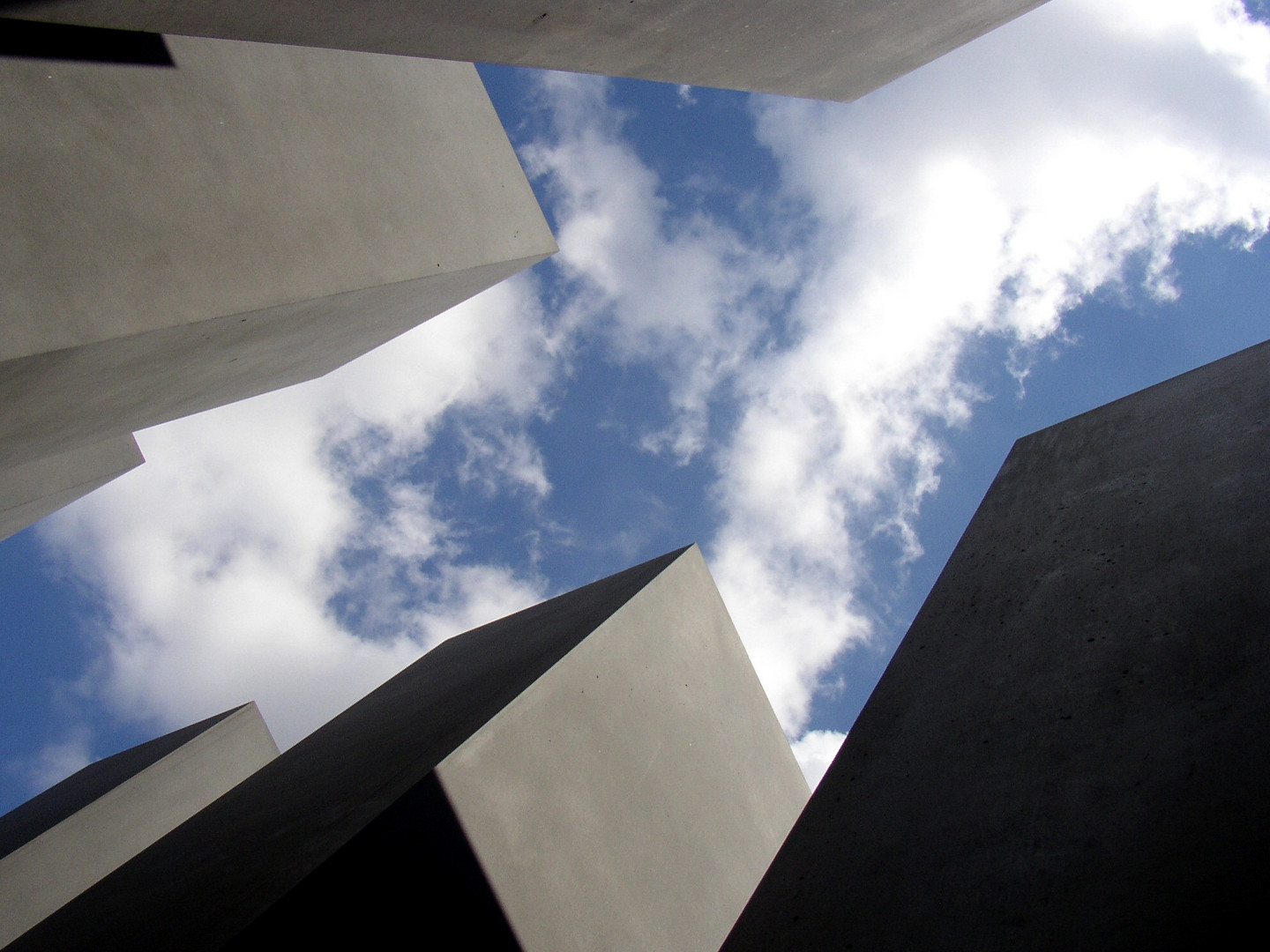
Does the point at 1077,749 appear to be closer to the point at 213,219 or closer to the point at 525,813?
the point at 525,813

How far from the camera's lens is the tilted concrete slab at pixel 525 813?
294 centimetres

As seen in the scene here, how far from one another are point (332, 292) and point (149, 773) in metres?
5.69

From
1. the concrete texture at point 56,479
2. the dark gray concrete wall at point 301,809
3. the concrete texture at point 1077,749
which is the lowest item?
the concrete texture at point 1077,749

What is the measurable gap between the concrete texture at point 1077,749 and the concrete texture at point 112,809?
20.7 ft

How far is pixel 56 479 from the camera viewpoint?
22.5 ft

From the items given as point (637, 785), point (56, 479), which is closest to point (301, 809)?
point (637, 785)

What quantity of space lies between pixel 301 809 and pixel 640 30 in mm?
3563

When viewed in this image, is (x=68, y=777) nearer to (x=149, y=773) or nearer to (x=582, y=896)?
(x=149, y=773)

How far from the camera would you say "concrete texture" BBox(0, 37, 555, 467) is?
2.85m

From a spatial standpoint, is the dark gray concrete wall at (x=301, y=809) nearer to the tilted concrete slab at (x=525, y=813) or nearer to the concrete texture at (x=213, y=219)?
the tilted concrete slab at (x=525, y=813)

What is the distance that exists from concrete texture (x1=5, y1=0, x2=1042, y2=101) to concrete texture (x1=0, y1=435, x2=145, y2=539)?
4774mm

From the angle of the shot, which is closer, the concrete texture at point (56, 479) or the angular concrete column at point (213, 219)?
the angular concrete column at point (213, 219)

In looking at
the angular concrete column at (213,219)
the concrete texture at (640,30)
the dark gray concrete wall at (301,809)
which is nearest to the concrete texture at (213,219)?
the angular concrete column at (213,219)

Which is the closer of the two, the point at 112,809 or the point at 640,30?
the point at 640,30
